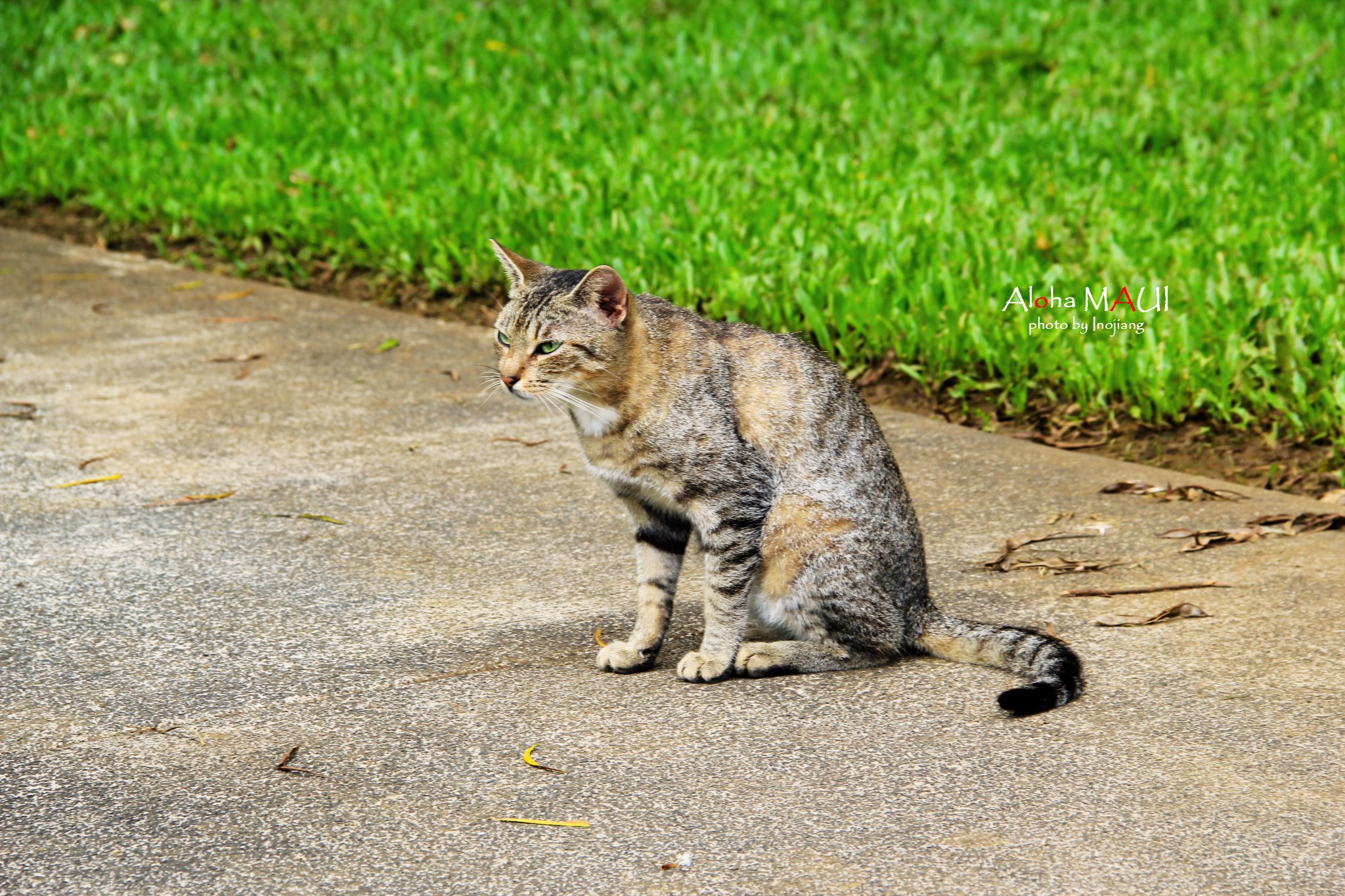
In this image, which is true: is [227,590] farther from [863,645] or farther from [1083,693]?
[1083,693]

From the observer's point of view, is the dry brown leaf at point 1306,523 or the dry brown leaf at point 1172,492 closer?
the dry brown leaf at point 1306,523

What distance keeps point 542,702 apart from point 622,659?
0.87 ft

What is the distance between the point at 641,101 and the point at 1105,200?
3.43m

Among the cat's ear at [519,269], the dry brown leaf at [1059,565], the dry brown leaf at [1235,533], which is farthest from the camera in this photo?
the dry brown leaf at [1235,533]

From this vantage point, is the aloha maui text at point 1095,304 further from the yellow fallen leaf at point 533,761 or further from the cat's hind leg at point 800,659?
the yellow fallen leaf at point 533,761

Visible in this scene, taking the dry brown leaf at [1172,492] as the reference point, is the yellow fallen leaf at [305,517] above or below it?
below

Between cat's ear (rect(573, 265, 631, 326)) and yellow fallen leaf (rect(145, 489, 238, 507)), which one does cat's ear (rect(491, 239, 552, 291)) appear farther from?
yellow fallen leaf (rect(145, 489, 238, 507))

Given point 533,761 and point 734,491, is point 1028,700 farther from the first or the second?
point 533,761

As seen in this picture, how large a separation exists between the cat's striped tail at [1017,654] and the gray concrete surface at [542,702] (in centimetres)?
5

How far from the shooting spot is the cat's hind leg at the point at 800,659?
3.57 m

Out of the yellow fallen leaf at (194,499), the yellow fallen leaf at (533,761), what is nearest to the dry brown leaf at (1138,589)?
the yellow fallen leaf at (533,761)


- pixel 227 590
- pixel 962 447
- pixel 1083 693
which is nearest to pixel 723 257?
pixel 962 447

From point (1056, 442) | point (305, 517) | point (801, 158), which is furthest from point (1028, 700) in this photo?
point (801, 158)

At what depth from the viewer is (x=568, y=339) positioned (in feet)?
11.5
